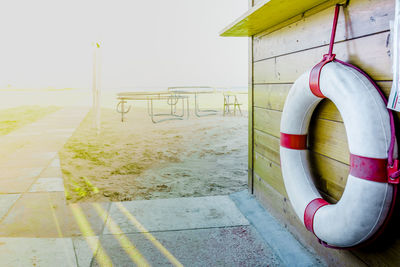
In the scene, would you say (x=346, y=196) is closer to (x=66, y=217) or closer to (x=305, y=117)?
(x=305, y=117)

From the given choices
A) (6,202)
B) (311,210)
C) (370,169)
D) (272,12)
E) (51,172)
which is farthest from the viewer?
(51,172)

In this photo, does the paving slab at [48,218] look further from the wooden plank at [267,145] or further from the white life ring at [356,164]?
the white life ring at [356,164]

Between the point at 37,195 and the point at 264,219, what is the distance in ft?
5.43

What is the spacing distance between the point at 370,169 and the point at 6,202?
7.66 feet

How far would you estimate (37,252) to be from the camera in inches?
65.5

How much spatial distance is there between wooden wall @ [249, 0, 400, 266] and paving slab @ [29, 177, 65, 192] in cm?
153

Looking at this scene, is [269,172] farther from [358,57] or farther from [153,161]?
[153,161]

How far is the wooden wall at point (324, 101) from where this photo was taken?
106cm

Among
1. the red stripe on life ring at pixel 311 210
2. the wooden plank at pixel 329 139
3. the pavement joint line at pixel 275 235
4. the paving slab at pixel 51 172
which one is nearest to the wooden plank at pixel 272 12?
the wooden plank at pixel 329 139

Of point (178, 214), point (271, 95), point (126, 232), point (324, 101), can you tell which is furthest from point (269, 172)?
point (126, 232)

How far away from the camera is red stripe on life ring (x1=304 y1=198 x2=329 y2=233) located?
124 centimetres

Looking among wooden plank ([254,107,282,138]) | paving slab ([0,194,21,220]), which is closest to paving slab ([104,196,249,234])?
wooden plank ([254,107,282,138])

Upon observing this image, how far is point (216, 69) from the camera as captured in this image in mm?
22859

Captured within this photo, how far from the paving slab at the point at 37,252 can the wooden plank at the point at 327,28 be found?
1.50 meters
